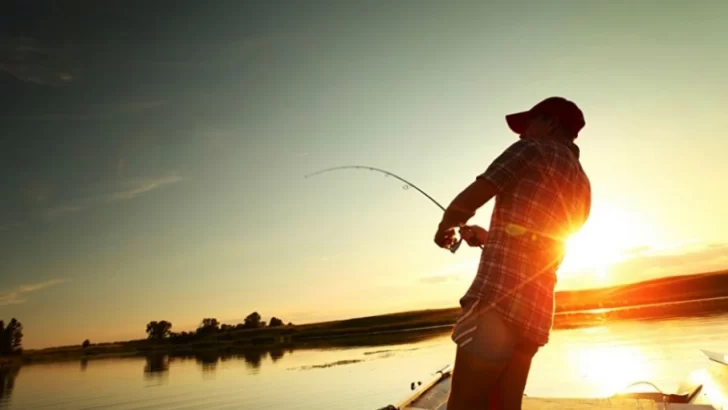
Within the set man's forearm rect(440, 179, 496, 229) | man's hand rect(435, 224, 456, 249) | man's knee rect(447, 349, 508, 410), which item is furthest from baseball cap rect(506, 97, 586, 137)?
man's knee rect(447, 349, 508, 410)

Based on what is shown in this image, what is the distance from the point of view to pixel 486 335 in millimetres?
2691

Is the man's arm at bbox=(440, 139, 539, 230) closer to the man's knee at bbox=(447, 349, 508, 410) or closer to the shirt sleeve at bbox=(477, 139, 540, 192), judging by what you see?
the shirt sleeve at bbox=(477, 139, 540, 192)

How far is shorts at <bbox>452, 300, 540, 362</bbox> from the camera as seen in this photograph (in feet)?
8.80

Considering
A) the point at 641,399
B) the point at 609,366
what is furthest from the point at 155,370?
the point at 641,399

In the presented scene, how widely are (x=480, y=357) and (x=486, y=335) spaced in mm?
127

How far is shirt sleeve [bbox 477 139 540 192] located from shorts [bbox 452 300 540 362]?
0.72 metres

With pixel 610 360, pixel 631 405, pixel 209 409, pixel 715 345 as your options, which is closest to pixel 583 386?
pixel 610 360

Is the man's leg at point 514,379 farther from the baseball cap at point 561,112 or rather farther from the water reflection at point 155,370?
the water reflection at point 155,370

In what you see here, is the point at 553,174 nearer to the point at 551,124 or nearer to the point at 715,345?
the point at 551,124

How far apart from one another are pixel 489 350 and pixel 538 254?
0.64 m

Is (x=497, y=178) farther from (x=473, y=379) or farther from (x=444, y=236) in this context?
(x=473, y=379)

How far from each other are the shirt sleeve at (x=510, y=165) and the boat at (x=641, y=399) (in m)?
4.01

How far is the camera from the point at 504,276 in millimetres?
2756

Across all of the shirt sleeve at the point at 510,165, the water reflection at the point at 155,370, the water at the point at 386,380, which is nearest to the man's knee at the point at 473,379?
the shirt sleeve at the point at 510,165
